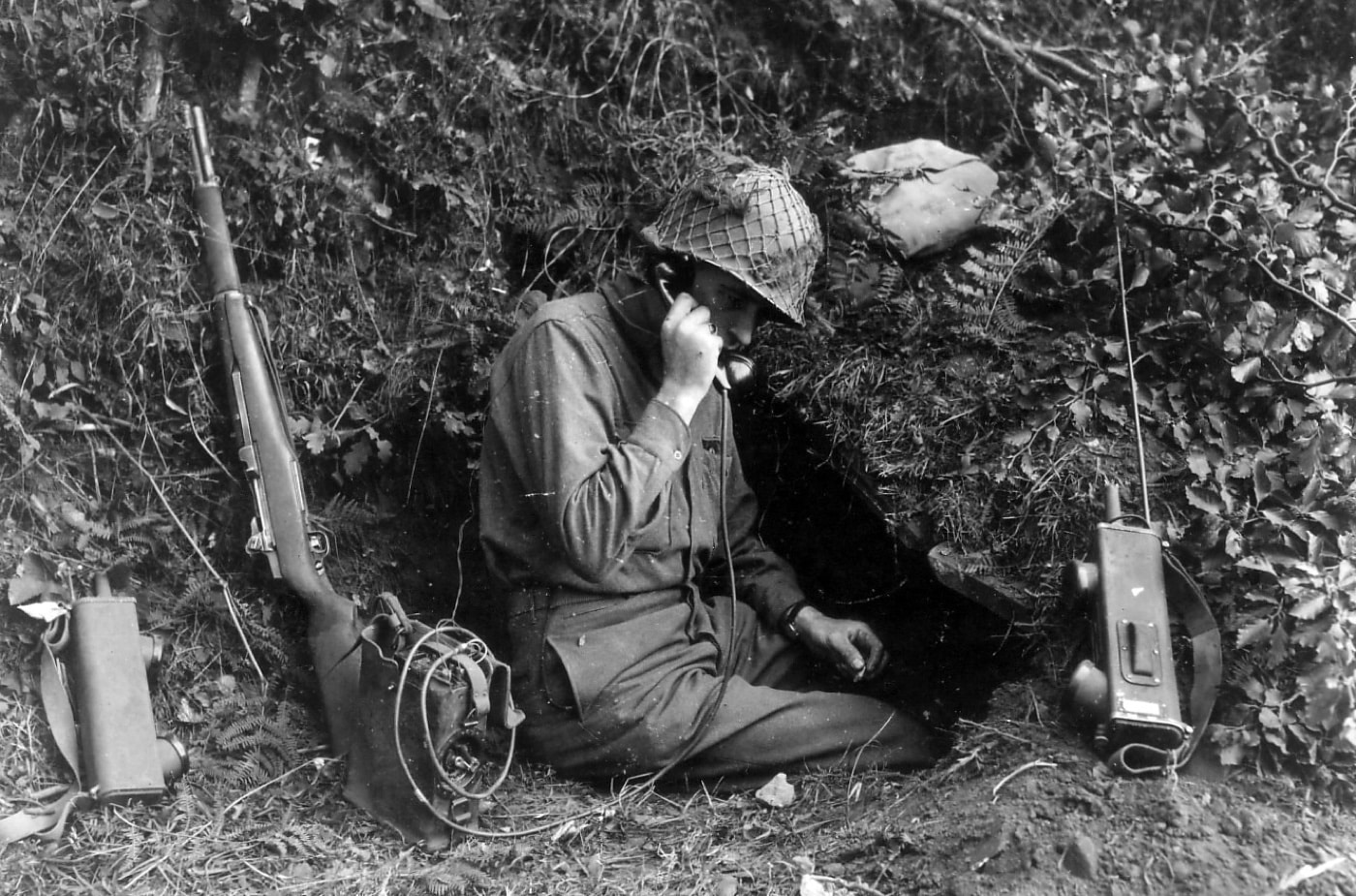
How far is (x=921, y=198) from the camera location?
4.84 m

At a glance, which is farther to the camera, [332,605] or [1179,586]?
[332,605]

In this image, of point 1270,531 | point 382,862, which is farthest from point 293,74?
point 1270,531

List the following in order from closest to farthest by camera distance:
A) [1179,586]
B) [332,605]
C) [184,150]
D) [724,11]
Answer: [1179,586] < [332,605] < [184,150] < [724,11]

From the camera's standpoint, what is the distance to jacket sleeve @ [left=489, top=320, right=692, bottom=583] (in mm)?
3561

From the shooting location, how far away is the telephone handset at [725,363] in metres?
3.91

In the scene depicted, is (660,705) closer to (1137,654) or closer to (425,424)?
(1137,654)

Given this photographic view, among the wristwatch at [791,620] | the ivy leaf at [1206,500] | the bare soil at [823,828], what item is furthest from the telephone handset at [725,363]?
the ivy leaf at [1206,500]

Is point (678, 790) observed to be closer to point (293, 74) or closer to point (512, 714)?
point (512, 714)

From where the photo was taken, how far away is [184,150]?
4953 millimetres

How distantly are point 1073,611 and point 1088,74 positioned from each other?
2697mm

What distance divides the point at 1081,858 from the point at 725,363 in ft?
6.43

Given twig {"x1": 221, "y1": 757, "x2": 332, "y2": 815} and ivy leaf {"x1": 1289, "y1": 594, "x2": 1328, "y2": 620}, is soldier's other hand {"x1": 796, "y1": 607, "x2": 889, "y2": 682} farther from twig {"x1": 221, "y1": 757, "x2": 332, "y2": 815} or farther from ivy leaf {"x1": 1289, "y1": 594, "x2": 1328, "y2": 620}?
A: twig {"x1": 221, "y1": 757, "x2": 332, "y2": 815}

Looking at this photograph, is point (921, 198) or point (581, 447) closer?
point (581, 447)

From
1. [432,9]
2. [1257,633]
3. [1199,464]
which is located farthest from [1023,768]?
[432,9]
